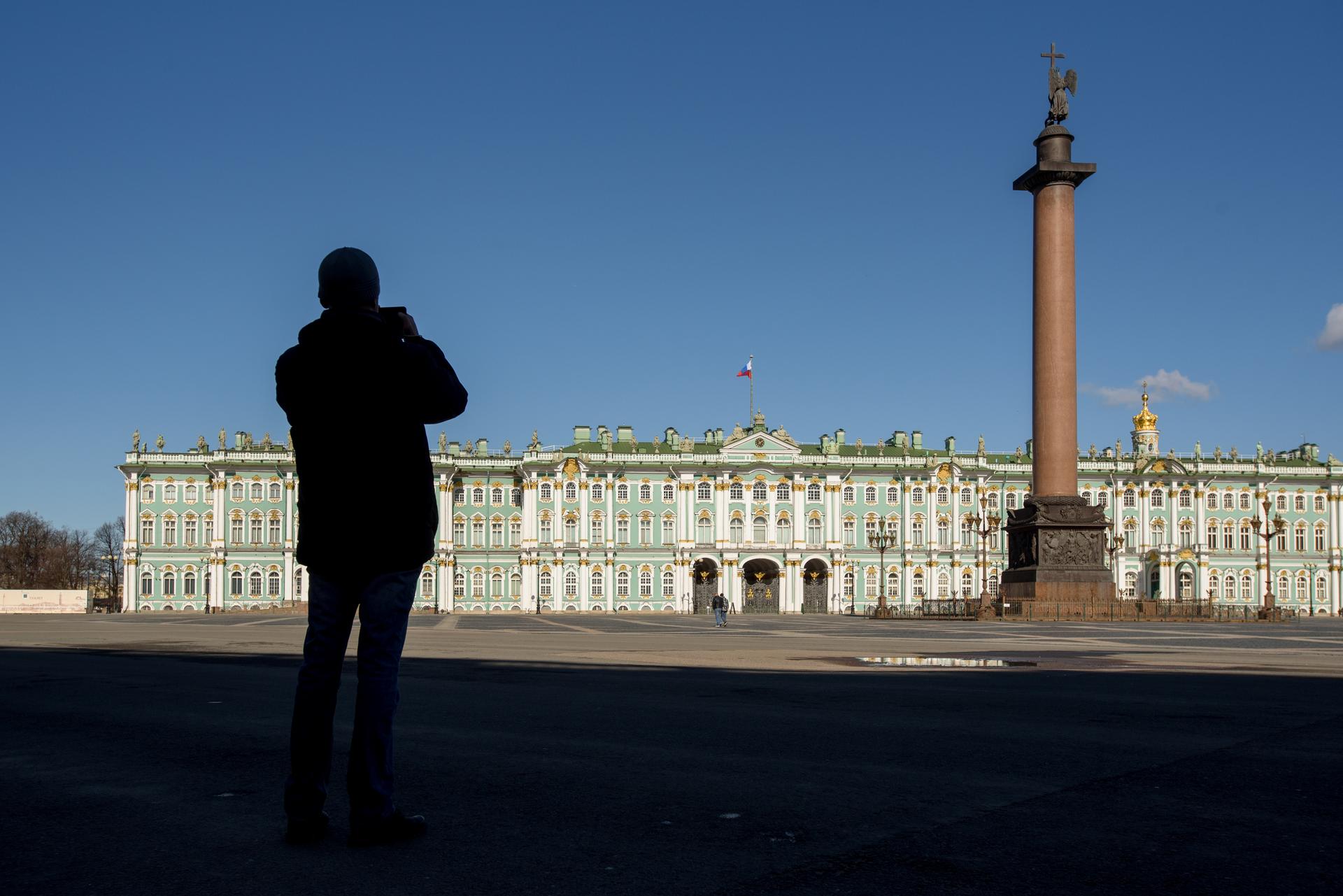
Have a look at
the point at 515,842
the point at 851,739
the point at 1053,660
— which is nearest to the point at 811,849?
the point at 515,842

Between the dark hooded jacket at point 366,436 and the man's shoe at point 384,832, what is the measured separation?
92 centimetres

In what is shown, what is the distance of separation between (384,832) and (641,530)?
87.8 metres

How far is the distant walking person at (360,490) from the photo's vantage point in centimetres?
468

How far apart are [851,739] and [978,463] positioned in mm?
91266

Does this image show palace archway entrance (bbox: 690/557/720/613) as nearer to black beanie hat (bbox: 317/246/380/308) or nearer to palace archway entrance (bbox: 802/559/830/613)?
palace archway entrance (bbox: 802/559/830/613)

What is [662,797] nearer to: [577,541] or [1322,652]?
[1322,652]

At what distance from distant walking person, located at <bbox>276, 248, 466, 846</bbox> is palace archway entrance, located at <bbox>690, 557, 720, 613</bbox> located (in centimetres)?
8676

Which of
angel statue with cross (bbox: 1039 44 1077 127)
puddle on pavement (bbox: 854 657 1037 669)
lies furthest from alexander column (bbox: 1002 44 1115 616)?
puddle on pavement (bbox: 854 657 1037 669)

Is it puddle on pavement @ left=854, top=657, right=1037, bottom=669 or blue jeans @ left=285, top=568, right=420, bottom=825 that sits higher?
blue jeans @ left=285, top=568, right=420, bottom=825

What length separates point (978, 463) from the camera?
315 feet

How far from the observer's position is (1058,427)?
44.2 m

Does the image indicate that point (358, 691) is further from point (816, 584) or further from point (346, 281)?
point (816, 584)

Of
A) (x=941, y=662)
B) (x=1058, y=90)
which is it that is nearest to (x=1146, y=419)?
(x=1058, y=90)

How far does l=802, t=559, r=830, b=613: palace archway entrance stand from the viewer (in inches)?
3602
